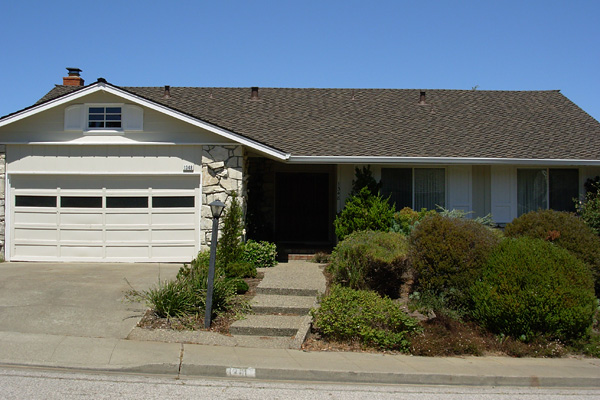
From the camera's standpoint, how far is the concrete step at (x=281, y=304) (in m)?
8.84

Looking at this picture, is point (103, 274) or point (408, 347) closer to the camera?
point (408, 347)

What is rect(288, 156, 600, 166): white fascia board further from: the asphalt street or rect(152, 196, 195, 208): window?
the asphalt street

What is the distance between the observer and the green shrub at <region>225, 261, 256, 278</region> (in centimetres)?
1082

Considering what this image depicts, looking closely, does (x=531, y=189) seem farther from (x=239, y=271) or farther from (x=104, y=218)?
(x=104, y=218)

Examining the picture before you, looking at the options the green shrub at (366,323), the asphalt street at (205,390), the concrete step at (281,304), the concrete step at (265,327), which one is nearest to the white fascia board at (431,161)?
the concrete step at (281,304)

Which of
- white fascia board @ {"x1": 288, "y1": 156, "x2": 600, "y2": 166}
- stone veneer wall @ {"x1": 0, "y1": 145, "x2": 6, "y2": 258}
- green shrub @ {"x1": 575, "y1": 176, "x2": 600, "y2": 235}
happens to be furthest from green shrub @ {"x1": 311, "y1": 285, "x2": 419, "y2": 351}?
stone veneer wall @ {"x1": 0, "y1": 145, "x2": 6, "y2": 258}

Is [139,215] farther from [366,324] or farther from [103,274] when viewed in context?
[366,324]

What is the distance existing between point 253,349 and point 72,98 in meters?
7.59

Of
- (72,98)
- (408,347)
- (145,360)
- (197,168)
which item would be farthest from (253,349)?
(72,98)

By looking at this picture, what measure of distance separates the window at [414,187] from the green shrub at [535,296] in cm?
586

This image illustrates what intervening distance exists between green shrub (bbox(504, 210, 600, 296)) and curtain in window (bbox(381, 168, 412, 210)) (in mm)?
4110

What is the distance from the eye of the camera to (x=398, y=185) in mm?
14344

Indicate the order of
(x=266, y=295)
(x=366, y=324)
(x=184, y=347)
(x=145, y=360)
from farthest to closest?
(x=266, y=295)
(x=366, y=324)
(x=184, y=347)
(x=145, y=360)

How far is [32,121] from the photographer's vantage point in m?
12.4
